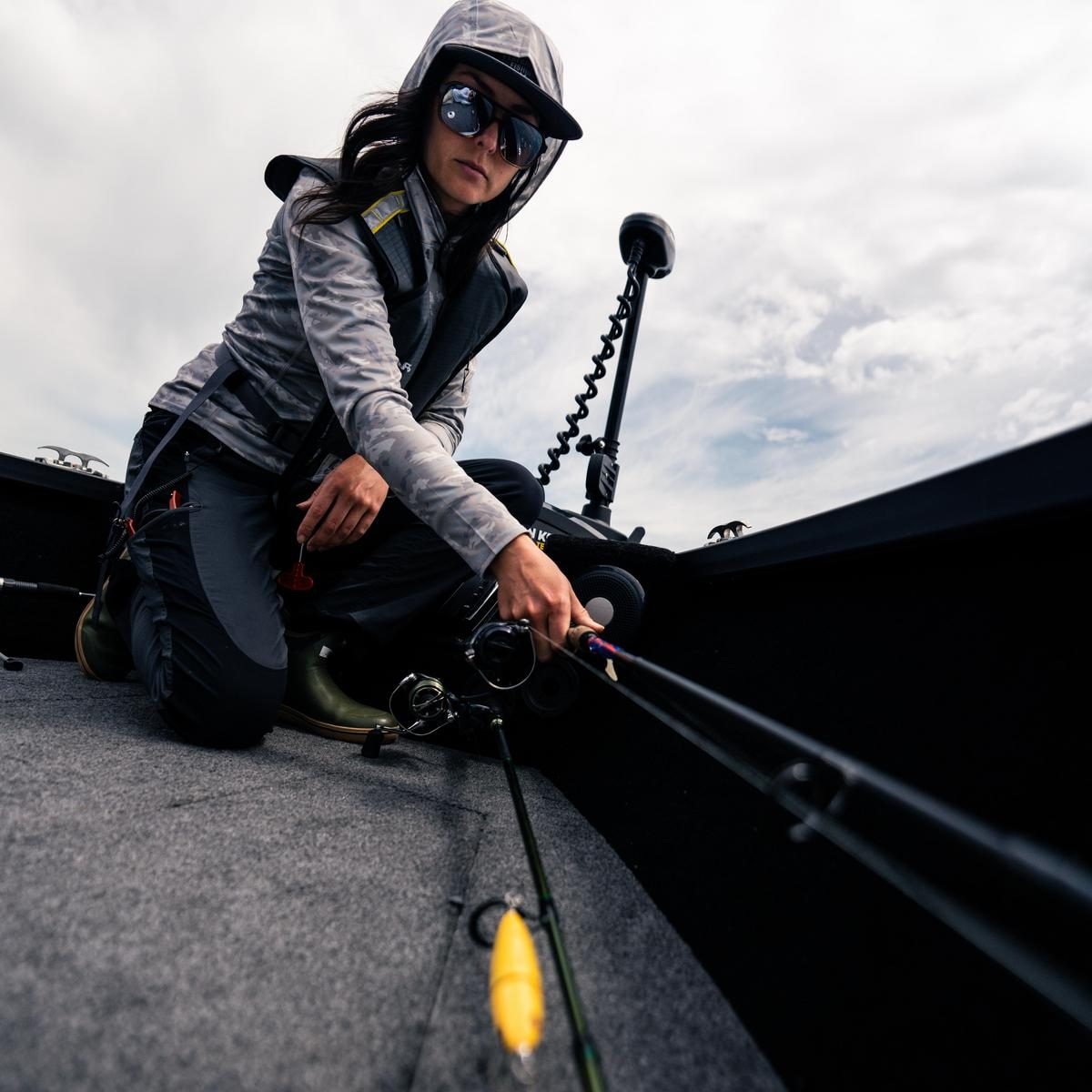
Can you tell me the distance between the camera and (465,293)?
2023mm

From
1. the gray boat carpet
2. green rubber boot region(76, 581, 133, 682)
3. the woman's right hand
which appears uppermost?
the woman's right hand

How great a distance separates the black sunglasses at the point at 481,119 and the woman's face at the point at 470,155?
0.04ft

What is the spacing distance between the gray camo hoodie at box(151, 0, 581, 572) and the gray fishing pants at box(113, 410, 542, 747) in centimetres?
13

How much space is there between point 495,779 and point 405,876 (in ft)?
2.22

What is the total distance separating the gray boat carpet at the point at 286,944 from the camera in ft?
1.90

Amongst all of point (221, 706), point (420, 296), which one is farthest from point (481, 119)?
point (221, 706)

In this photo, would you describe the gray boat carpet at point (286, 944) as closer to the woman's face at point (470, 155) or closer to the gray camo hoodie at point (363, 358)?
the gray camo hoodie at point (363, 358)

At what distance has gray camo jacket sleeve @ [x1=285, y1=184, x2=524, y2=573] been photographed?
4.19 feet

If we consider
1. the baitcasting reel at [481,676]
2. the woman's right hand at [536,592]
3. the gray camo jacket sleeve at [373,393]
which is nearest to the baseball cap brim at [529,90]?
the gray camo jacket sleeve at [373,393]

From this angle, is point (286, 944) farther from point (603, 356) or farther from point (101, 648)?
point (603, 356)

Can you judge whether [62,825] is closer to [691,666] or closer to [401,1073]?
[401,1073]

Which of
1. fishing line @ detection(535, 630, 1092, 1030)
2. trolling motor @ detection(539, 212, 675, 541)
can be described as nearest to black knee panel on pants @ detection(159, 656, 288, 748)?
fishing line @ detection(535, 630, 1092, 1030)

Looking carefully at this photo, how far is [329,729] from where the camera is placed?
1.86 meters

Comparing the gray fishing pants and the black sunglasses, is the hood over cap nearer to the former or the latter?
the black sunglasses
